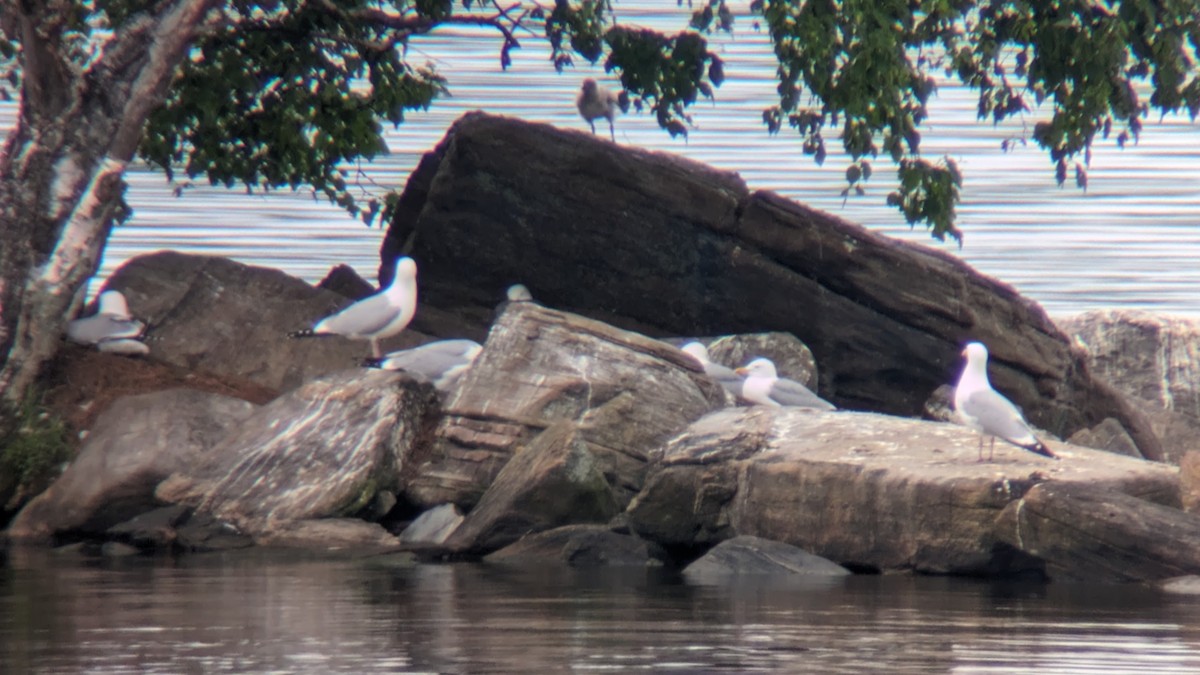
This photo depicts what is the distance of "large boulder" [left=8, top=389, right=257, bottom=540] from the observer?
1391cm

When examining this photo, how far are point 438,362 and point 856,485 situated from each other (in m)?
4.14

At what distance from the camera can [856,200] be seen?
4041cm

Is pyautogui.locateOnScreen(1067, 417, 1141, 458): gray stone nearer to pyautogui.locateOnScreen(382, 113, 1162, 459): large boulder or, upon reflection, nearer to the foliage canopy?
pyautogui.locateOnScreen(382, 113, 1162, 459): large boulder

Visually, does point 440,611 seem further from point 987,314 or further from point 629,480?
point 987,314

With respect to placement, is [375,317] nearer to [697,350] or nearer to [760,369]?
[697,350]

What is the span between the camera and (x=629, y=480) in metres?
13.6

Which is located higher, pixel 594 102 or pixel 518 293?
pixel 594 102

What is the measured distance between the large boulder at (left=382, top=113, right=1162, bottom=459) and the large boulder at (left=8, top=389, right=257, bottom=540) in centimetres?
393

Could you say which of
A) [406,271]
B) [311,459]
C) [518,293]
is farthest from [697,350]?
[311,459]

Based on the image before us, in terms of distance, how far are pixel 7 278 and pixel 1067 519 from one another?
783 cm

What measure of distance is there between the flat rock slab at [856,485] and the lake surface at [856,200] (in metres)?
16.4

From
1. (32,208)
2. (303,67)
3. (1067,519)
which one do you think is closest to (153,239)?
(303,67)

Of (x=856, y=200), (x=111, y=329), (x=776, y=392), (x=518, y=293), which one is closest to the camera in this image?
(x=776, y=392)

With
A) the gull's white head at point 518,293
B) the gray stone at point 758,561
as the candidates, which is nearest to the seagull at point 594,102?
the gull's white head at point 518,293
